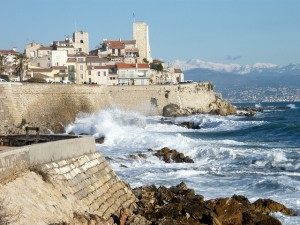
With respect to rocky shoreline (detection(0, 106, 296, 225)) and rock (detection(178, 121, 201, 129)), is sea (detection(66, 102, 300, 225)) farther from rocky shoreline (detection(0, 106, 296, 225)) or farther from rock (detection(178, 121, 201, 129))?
rock (detection(178, 121, 201, 129))

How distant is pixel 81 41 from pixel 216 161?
73.3 meters

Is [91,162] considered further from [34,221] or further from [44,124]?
[44,124]

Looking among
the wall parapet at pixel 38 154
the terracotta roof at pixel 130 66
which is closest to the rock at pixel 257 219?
the wall parapet at pixel 38 154

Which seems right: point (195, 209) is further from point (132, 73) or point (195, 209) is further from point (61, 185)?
point (132, 73)

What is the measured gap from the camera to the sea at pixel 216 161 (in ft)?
70.0

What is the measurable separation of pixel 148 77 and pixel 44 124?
35963 mm

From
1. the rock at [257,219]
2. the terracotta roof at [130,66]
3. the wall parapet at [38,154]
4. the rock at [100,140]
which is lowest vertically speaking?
the rock at [257,219]

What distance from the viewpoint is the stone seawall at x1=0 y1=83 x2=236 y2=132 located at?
44.6 meters

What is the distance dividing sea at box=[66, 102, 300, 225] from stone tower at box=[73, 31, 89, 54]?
4657 cm

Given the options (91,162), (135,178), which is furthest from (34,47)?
(91,162)

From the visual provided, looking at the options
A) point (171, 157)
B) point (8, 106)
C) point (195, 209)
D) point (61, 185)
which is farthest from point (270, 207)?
point (8, 106)

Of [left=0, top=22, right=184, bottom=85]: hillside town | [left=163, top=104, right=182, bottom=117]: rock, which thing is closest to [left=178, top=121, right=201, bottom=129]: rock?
[left=163, top=104, right=182, bottom=117]: rock

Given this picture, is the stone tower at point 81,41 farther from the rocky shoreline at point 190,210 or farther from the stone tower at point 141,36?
the rocky shoreline at point 190,210

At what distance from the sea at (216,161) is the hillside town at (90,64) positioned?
21.0 metres
